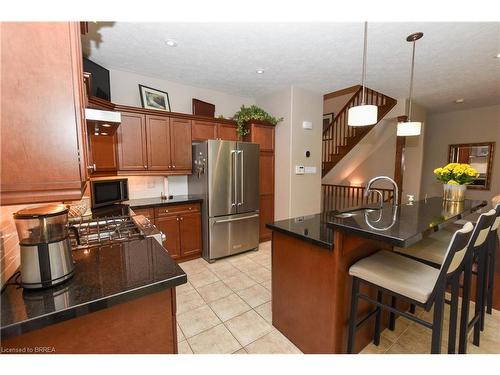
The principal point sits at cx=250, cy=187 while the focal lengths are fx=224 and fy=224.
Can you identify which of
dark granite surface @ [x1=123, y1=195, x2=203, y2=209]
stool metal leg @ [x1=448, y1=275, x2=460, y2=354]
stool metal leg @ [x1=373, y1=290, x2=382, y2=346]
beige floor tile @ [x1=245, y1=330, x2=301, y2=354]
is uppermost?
dark granite surface @ [x1=123, y1=195, x2=203, y2=209]

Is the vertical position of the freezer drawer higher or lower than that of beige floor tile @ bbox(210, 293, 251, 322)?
higher

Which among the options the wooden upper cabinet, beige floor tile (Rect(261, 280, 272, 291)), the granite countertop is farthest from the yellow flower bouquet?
the wooden upper cabinet

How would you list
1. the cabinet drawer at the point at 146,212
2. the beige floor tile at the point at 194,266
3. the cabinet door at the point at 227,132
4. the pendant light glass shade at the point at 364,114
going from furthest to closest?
the cabinet door at the point at 227,132
the beige floor tile at the point at 194,266
the cabinet drawer at the point at 146,212
the pendant light glass shade at the point at 364,114

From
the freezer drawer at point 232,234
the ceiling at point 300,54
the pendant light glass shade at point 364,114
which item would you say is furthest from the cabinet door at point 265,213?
the pendant light glass shade at point 364,114

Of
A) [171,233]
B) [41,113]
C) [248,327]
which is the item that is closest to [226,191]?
[171,233]

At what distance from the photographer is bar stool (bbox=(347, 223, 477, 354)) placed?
3.85 ft

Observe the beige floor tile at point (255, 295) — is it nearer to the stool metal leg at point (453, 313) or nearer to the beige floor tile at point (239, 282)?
the beige floor tile at point (239, 282)

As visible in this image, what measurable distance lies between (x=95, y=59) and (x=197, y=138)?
157 cm

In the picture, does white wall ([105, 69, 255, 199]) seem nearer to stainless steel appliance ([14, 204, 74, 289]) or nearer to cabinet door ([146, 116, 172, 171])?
cabinet door ([146, 116, 172, 171])

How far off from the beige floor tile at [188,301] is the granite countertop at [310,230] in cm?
128

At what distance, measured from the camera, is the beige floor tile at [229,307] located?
2.19m

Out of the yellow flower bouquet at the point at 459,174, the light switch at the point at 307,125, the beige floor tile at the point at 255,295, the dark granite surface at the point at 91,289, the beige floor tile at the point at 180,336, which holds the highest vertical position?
the light switch at the point at 307,125

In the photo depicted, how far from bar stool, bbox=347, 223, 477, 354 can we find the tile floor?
0.47 metres
